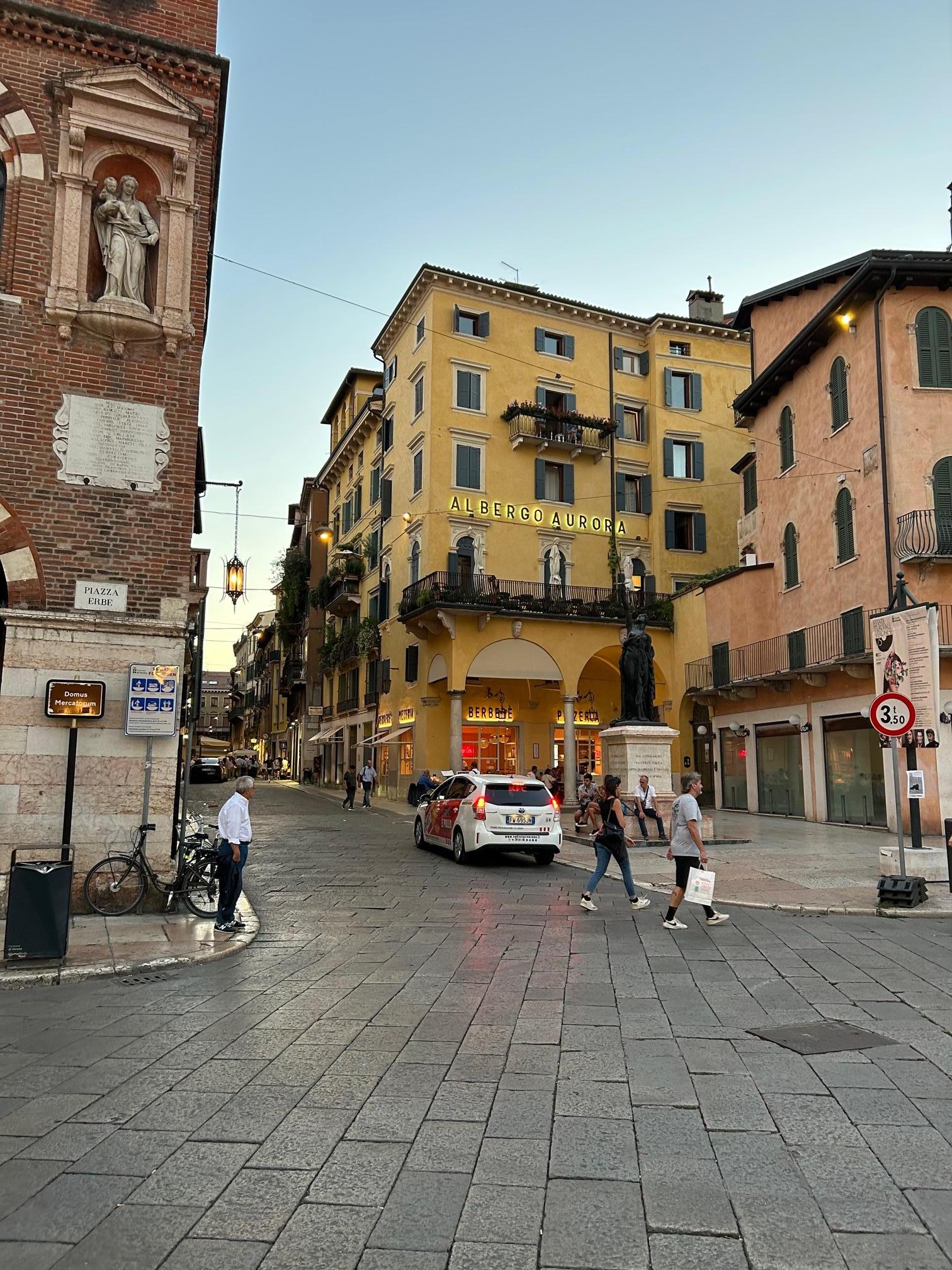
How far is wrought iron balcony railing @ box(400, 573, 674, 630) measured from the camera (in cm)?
3109

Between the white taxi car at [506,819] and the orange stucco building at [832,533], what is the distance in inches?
358

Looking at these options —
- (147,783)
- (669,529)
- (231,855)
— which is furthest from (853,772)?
(147,783)

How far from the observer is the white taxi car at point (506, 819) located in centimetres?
1594

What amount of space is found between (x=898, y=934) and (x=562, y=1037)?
217 inches

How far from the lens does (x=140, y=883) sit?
34.9 feet

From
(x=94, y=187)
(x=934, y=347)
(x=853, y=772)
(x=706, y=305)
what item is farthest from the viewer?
(x=706, y=305)

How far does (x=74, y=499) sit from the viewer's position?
36.4 ft

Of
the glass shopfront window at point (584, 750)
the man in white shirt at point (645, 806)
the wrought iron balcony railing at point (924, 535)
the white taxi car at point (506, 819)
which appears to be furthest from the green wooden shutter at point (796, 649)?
the glass shopfront window at point (584, 750)

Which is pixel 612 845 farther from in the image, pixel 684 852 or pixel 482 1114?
pixel 482 1114

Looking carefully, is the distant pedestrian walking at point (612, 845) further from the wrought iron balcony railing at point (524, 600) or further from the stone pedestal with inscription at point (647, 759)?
the wrought iron balcony railing at point (524, 600)

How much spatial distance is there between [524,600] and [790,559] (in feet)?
30.2

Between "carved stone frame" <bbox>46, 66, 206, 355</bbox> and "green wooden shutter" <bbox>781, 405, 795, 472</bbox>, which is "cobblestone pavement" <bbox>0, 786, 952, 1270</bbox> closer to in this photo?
"carved stone frame" <bbox>46, 66, 206, 355</bbox>

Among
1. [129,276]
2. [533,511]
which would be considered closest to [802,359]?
[533,511]

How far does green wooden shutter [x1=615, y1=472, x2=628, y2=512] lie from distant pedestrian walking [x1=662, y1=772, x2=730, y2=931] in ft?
92.5
